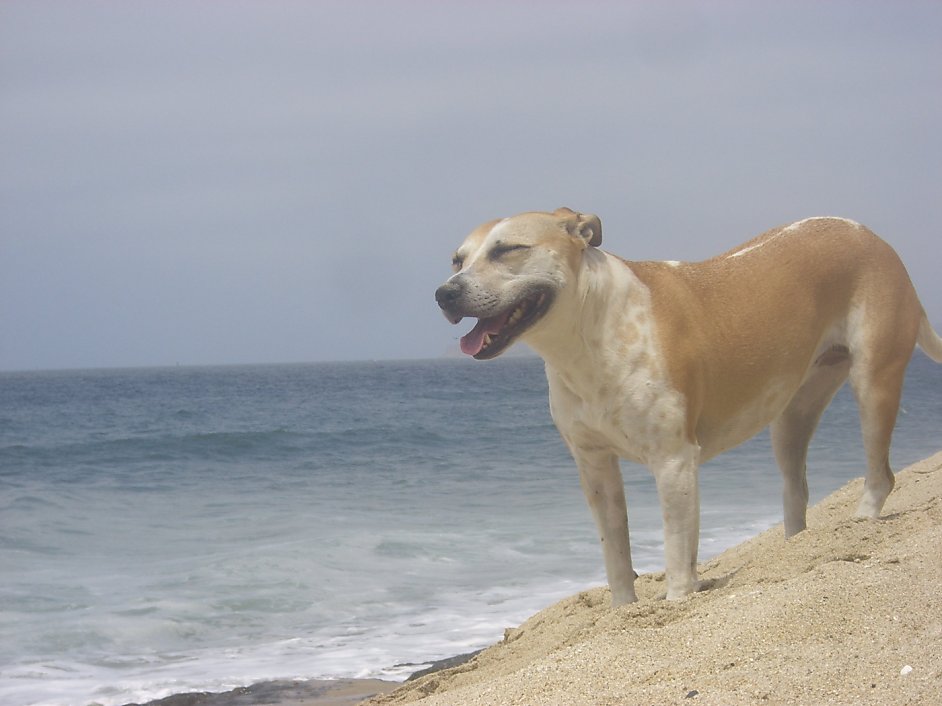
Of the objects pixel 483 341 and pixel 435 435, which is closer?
pixel 483 341

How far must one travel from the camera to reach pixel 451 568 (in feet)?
33.1

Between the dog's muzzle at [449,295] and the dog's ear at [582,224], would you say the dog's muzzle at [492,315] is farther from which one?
the dog's ear at [582,224]

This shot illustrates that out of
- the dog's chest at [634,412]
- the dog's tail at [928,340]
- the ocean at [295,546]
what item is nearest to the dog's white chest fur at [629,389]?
the dog's chest at [634,412]

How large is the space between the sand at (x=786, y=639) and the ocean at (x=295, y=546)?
9.72 feet

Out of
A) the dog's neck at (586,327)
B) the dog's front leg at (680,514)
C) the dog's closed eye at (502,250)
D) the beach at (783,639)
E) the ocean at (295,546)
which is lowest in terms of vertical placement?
the ocean at (295,546)

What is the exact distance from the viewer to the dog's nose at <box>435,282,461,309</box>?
3824mm

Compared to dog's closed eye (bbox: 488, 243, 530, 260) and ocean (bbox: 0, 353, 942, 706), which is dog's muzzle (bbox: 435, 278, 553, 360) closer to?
dog's closed eye (bbox: 488, 243, 530, 260)

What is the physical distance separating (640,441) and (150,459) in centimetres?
2002

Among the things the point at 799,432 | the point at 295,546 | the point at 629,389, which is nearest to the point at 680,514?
the point at 629,389

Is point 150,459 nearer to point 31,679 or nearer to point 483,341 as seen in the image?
point 31,679

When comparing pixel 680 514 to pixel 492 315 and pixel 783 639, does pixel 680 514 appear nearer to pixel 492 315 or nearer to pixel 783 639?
pixel 783 639

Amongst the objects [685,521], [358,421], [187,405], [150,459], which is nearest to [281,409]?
[187,405]

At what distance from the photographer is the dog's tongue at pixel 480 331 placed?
154 inches

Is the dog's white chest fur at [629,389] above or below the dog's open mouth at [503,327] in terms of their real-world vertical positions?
below
